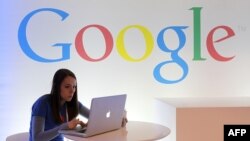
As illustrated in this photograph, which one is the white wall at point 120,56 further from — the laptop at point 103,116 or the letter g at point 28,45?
the laptop at point 103,116

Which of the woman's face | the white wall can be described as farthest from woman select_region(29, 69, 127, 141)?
the white wall

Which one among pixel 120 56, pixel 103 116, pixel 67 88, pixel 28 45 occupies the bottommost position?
pixel 103 116

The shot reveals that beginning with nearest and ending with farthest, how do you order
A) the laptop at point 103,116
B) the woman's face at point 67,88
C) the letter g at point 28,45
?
the laptop at point 103,116 → the woman's face at point 67,88 → the letter g at point 28,45

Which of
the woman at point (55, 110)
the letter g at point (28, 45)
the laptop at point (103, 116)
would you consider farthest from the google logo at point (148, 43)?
the laptop at point (103, 116)

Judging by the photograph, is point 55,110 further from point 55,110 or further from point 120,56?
point 120,56

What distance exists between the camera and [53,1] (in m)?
3.40

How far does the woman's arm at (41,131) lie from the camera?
188 cm

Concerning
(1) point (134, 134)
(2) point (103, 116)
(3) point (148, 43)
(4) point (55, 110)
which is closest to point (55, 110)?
(4) point (55, 110)

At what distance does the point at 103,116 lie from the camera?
6.25ft

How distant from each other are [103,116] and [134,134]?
0.24 meters

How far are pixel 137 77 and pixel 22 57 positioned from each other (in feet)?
3.93

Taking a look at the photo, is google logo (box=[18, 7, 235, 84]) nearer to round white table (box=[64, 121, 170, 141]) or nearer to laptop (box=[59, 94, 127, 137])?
round white table (box=[64, 121, 170, 141])

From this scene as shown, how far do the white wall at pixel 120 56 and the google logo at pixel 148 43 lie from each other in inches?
1.3

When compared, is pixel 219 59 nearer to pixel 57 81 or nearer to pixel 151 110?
pixel 151 110
